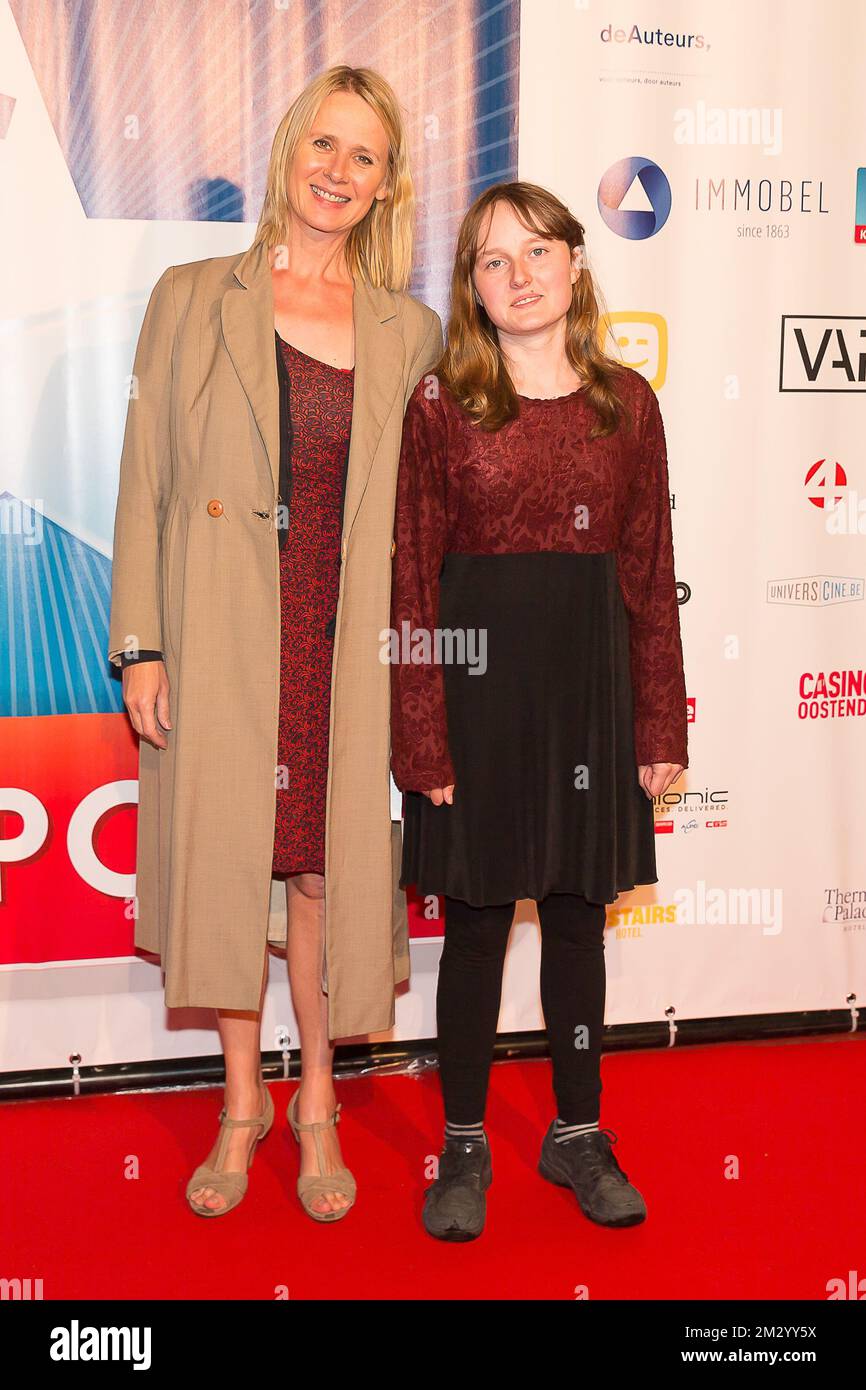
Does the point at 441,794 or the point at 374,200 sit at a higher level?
the point at 374,200

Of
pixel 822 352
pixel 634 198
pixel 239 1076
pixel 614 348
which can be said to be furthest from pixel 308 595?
pixel 822 352

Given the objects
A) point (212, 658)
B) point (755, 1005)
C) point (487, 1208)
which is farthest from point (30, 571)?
point (755, 1005)

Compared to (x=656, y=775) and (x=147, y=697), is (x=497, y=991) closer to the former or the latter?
(x=656, y=775)

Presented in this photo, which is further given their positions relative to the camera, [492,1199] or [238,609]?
[492,1199]

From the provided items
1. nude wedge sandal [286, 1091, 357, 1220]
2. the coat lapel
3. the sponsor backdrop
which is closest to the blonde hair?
the coat lapel

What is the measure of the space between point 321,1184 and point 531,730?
0.96 meters

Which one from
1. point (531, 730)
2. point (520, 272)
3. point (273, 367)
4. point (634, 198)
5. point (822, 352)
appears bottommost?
point (531, 730)

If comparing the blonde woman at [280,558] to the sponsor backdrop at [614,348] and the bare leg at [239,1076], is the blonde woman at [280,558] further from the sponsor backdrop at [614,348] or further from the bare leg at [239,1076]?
the sponsor backdrop at [614,348]

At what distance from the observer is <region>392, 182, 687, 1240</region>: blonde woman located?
2.10 metres

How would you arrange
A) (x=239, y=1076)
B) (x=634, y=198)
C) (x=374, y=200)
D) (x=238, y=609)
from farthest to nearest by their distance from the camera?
(x=634, y=198) < (x=239, y=1076) < (x=374, y=200) < (x=238, y=609)

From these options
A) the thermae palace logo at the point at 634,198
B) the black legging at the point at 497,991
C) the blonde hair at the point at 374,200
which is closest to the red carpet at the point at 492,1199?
the black legging at the point at 497,991

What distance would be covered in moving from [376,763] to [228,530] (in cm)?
49

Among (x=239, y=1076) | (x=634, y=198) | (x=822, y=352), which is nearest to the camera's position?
(x=239, y=1076)

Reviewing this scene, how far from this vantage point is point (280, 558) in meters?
2.22
